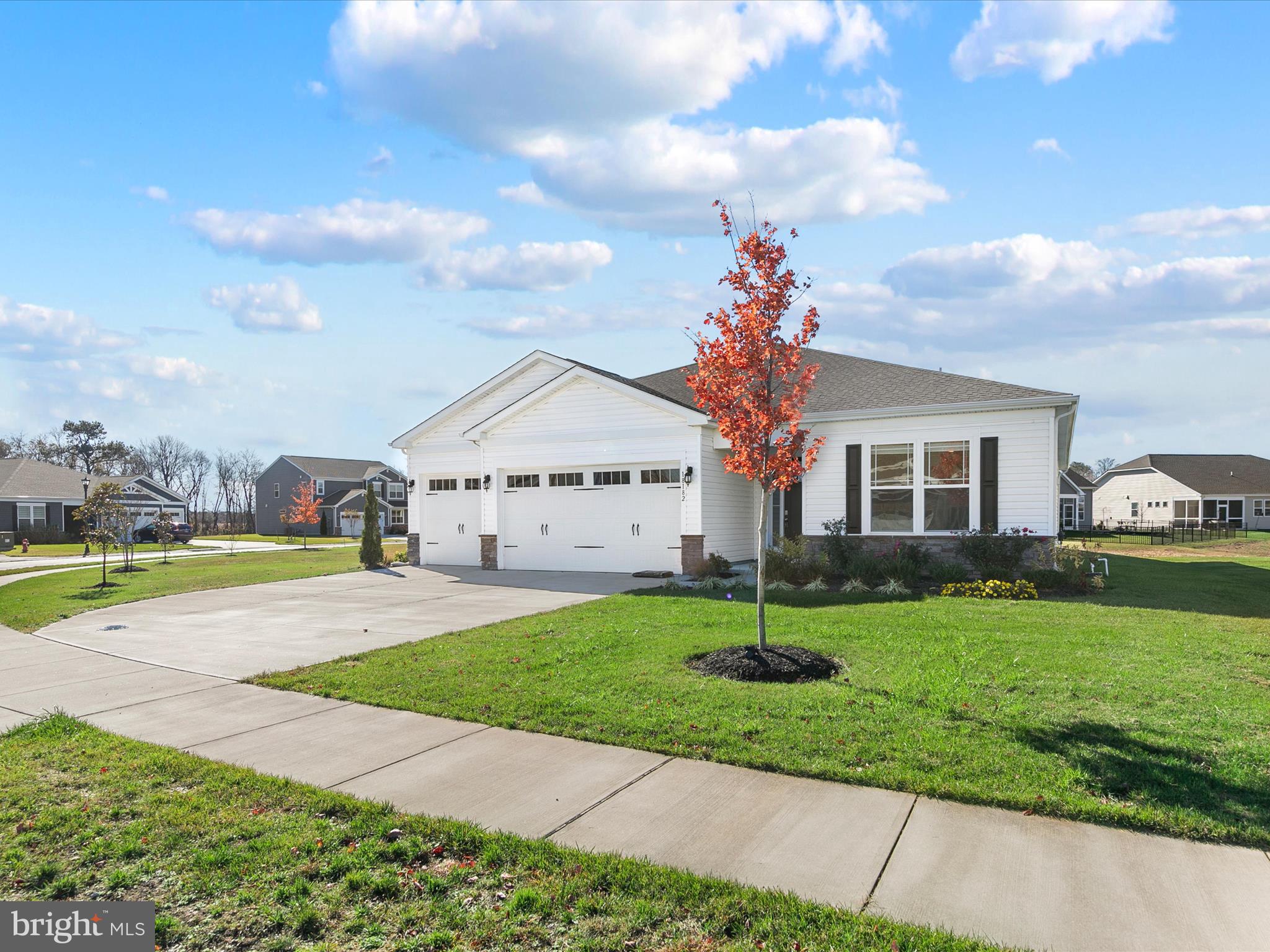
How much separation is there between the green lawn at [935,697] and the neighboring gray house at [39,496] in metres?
44.3

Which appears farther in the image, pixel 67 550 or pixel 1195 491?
pixel 1195 491

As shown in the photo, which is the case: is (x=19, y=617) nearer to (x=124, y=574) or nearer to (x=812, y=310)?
(x=124, y=574)

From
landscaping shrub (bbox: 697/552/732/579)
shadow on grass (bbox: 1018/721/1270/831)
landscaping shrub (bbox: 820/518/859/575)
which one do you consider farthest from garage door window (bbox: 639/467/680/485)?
shadow on grass (bbox: 1018/721/1270/831)

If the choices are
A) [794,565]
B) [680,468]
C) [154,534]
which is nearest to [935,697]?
[794,565]

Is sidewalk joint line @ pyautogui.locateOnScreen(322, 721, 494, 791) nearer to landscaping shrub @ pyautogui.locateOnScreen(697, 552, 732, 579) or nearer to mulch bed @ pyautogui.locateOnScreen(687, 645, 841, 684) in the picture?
mulch bed @ pyautogui.locateOnScreen(687, 645, 841, 684)

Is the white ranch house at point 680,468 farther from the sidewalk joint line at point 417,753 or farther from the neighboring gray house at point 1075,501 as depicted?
the neighboring gray house at point 1075,501

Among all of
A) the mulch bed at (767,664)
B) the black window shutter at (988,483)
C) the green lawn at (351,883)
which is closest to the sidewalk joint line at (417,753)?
the green lawn at (351,883)

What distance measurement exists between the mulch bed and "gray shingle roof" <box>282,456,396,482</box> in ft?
182

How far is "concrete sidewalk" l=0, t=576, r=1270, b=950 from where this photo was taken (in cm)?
352

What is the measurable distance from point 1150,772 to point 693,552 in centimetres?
1293

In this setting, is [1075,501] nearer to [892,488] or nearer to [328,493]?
[892,488]

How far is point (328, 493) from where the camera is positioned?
205 ft

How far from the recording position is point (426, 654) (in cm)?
937

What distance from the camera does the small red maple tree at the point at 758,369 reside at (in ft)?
27.6
